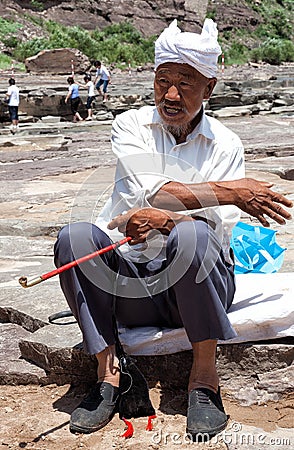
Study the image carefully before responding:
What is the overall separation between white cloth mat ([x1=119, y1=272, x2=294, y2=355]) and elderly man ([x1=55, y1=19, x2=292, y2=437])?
0.06 metres

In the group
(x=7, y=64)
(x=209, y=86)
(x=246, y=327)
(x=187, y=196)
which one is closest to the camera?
(x=187, y=196)

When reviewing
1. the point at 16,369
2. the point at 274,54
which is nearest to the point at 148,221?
the point at 16,369

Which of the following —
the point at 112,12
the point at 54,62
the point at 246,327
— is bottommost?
the point at 112,12

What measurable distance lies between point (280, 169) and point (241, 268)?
14.2 feet

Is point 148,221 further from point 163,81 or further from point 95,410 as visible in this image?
point 95,410

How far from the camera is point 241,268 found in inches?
127

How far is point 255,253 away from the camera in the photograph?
10.8 ft

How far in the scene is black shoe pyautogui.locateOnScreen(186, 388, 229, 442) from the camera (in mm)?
2342

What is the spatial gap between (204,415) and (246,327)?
1.37ft

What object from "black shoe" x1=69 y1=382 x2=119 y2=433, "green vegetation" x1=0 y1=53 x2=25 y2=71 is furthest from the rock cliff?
"black shoe" x1=69 y1=382 x2=119 y2=433

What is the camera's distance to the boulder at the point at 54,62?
91.4 feet

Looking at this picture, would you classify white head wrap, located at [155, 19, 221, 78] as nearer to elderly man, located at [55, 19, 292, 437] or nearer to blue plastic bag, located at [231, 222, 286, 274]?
elderly man, located at [55, 19, 292, 437]

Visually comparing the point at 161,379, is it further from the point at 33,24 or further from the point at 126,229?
the point at 33,24

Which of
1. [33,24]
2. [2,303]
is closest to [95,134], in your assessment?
[2,303]
